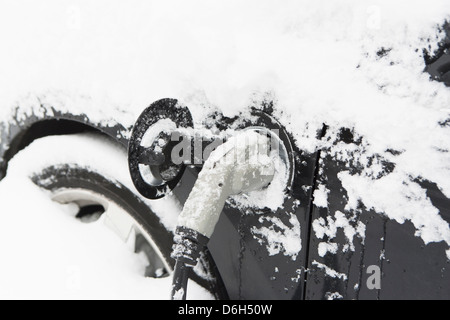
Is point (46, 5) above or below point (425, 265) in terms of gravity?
above

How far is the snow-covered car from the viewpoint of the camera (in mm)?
1082

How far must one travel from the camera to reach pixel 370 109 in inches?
43.8

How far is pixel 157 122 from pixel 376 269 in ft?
2.36

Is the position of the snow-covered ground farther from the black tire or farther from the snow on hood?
the snow on hood

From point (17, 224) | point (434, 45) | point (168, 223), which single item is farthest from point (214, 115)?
point (17, 224)

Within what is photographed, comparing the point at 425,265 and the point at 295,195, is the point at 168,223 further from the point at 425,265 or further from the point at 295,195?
the point at 425,265

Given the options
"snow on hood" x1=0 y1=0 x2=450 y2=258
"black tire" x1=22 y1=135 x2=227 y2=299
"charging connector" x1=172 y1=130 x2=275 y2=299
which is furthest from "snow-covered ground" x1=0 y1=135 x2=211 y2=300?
"charging connector" x1=172 y1=130 x2=275 y2=299

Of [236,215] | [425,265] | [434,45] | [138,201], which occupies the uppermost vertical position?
[434,45]

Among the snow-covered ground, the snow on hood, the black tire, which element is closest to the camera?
the snow on hood

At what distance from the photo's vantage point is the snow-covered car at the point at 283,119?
108 cm

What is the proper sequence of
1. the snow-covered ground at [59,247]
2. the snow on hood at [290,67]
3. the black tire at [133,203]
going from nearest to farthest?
the snow on hood at [290,67]
the black tire at [133,203]
the snow-covered ground at [59,247]

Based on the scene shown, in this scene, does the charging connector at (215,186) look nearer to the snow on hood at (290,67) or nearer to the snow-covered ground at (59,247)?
the snow on hood at (290,67)

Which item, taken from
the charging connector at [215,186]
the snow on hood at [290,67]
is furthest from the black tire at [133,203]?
the charging connector at [215,186]

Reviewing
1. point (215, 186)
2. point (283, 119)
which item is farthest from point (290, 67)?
point (215, 186)
